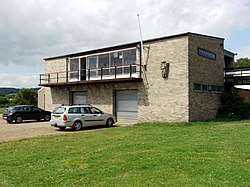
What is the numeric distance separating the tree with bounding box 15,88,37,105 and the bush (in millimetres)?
30925

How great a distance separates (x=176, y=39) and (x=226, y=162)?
14.8 meters

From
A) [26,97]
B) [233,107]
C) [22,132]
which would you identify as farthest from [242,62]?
[22,132]

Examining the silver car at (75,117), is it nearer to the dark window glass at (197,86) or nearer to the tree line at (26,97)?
the dark window glass at (197,86)

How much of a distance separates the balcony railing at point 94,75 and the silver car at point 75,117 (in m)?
4.78

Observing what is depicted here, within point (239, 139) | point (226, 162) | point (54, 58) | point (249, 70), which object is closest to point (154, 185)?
point (226, 162)

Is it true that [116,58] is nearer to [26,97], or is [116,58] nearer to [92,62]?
[92,62]

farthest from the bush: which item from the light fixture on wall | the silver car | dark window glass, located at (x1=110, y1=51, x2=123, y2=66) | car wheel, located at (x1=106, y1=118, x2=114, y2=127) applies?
the silver car

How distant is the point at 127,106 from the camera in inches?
967

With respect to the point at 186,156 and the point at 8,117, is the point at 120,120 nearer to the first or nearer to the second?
the point at 8,117

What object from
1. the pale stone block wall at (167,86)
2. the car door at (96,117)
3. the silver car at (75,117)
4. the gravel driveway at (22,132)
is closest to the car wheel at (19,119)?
the gravel driveway at (22,132)

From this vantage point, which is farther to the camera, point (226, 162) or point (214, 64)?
point (214, 64)

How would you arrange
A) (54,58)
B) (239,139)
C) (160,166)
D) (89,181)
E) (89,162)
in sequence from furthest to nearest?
(54,58) < (239,139) < (89,162) < (160,166) < (89,181)

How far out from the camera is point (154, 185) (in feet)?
19.4

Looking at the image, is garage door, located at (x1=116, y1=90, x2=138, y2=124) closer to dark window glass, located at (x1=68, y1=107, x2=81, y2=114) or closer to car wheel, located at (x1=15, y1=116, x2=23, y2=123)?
dark window glass, located at (x1=68, y1=107, x2=81, y2=114)
